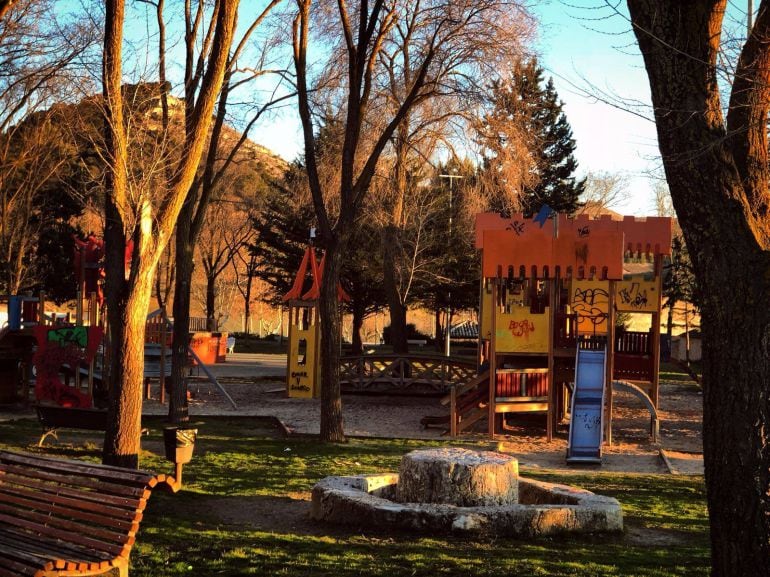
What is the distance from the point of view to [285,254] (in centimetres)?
4509

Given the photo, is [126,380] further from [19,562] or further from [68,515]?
[19,562]

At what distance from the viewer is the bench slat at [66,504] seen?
220 inches

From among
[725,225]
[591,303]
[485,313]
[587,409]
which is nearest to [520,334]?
[591,303]

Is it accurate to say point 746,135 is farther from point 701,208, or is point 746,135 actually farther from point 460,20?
point 460,20

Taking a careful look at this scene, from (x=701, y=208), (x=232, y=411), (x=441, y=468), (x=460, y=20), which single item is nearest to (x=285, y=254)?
(x=232, y=411)

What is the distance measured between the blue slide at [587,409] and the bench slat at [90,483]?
31.6 ft

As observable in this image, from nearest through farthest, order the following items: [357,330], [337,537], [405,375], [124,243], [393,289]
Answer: [337,537]
[124,243]
[405,375]
[393,289]
[357,330]

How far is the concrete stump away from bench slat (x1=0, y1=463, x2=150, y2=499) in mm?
3490

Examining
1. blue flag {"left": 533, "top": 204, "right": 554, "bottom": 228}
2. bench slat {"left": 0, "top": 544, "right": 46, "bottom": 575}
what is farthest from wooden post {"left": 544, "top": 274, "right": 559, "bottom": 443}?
bench slat {"left": 0, "top": 544, "right": 46, "bottom": 575}

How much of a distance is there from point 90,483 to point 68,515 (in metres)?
0.23

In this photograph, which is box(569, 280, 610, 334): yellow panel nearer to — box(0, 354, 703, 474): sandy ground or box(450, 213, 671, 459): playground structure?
box(450, 213, 671, 459): playground structure

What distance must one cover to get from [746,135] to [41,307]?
1651 centimetres

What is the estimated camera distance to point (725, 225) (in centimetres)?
529

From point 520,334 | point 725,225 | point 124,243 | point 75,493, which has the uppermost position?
point 124,243
